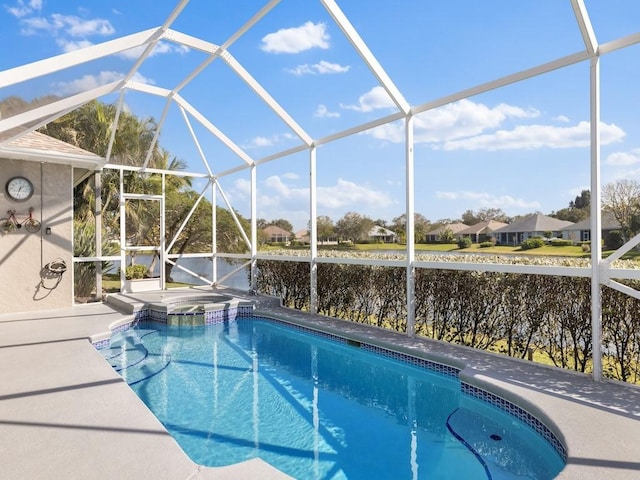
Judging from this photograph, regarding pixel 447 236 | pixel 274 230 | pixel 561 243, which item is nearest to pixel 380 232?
pixel 447 236

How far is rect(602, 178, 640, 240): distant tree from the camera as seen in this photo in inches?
200

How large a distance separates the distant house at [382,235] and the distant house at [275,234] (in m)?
4.49

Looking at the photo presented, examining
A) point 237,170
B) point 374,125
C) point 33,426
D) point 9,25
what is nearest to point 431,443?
point 33,426

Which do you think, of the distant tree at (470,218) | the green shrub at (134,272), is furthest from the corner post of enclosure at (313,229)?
the green shrub at (134,272)

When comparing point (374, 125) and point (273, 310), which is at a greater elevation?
point (374, 125)

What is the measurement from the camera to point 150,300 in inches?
403

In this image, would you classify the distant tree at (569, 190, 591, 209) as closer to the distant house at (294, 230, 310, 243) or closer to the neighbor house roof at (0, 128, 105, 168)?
the distant house at (294, 230, 310, 243)

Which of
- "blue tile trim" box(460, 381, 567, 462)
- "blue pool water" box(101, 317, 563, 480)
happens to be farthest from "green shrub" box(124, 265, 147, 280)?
"blue tile trim" box(460, 381, 567, 462)

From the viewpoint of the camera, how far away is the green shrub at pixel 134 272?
12.7 metres

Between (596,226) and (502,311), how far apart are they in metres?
1.93

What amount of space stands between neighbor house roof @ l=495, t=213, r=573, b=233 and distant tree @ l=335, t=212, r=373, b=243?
14.1ft

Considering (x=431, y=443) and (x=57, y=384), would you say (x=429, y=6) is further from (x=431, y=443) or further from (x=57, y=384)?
(x=57, y=384)

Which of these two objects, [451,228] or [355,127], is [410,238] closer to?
[451,228]

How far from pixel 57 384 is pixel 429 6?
7.55 metres
